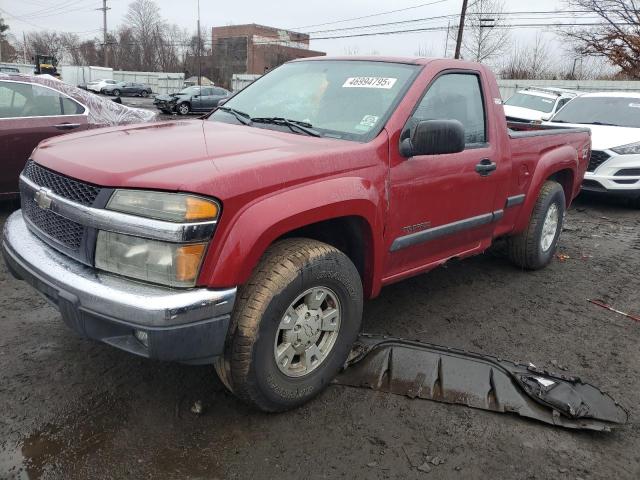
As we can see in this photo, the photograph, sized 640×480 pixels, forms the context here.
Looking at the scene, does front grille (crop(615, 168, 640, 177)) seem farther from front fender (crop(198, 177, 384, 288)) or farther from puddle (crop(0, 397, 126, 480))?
puddle (crop(0, 397, 126, 480))

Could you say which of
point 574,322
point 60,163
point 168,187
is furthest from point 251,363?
point 574,322

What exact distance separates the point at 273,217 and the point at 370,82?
1.44 meters

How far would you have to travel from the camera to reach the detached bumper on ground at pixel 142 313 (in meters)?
2.12

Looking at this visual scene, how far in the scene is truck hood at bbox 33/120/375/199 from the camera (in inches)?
87.9

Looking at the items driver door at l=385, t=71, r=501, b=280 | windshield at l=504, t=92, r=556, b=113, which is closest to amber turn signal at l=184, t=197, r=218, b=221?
driver door at l=385, t=71, r=501, b=280

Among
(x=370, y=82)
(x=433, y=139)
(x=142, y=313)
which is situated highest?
(x=370, y=82)

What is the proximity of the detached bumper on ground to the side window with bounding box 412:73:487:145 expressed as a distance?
1.77m

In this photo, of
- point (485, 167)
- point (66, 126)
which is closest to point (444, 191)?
point (485, 167)

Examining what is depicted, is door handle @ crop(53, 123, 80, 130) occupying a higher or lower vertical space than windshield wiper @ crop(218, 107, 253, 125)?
lower

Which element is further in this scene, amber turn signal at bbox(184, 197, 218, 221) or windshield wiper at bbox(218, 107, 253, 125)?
windshield wiper at bbox(218, 107, 253, 125)

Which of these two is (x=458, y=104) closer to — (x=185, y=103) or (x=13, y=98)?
(x=13, y=98)

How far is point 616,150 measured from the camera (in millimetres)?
7883

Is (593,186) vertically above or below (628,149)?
below

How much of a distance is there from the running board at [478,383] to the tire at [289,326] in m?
0.31
